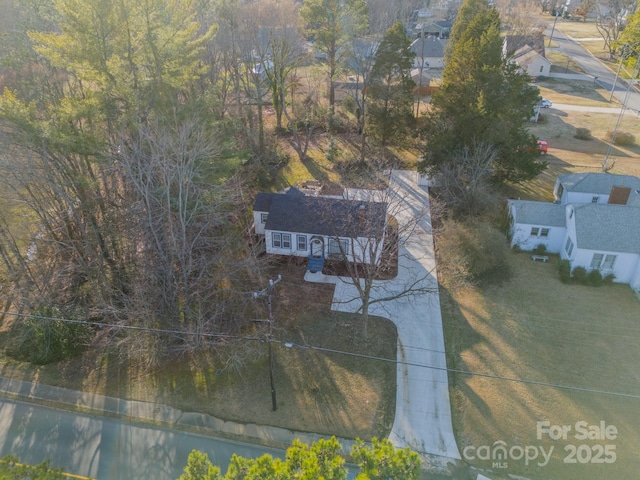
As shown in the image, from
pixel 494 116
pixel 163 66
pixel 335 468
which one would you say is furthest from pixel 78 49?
pixel 494 116

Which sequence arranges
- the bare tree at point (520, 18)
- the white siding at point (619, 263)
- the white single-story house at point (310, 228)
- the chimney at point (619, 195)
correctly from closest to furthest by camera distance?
the white siding at point (619, 263) → the white single-story house at point (310, 228) → the chimney at point (619, 195) → the bare tree at point (520, 18)

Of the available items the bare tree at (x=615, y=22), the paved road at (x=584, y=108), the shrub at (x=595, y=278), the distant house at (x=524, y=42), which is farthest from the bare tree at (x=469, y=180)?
the bare tree at (x=615, y=22)

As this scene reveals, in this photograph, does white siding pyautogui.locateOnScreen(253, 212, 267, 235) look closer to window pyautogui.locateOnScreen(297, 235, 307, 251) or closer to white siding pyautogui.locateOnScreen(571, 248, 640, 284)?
window pyautogui.locateOnScreen(297, 235, 307, 251)

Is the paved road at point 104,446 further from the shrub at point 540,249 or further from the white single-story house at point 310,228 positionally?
the shrub at point 540,249

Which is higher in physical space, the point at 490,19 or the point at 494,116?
the point at 490,19

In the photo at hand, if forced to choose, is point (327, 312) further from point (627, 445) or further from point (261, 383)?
point (627, 445)

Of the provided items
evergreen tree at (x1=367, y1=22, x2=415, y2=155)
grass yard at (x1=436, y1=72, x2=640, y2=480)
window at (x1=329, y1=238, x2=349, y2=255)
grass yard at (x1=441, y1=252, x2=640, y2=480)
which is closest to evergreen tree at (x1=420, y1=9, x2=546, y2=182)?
evergreen tree at (x1=367, y1=22, x2=415, y2=155)
